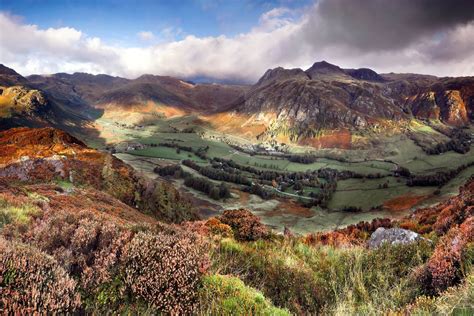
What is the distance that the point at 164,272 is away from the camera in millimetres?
5973

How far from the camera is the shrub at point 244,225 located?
50.9ft

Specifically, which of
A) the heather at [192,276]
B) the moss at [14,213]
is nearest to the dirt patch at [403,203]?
the heather at [192,276]

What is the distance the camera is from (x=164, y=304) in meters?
5.53

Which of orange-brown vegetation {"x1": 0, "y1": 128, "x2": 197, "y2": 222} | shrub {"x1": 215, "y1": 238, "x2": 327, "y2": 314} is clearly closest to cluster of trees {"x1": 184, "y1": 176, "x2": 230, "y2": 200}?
orange-brown vegetation {"x1": 0, "y1": 128, "x2": 197, "y2": 222}

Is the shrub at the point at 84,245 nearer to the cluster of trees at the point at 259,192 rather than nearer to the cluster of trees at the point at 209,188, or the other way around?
the cluster of trees at the point at 209,188

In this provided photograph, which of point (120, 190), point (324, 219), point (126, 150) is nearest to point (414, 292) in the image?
point (120, 190)

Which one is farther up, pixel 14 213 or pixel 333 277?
pixel 14 213

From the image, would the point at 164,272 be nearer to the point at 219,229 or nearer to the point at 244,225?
the point at 219,229

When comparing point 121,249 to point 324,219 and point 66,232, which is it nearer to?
point 66,232

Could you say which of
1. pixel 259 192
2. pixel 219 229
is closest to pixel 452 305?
pixel 219 229

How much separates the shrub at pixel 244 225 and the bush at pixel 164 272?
8.82 metres

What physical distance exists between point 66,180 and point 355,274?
24934mm

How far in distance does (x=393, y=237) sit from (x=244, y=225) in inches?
280

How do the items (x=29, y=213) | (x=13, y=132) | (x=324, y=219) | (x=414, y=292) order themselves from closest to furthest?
(x=414, y=292) → (x=29, y=213) → (x=13, y=132) → (x=324, y=219)
